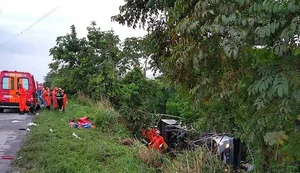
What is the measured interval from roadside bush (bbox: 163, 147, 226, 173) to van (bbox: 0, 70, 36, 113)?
12.4 m

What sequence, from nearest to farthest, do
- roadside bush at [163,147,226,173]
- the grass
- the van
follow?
the grass < roadside bush at [163,147,226,173] < the van

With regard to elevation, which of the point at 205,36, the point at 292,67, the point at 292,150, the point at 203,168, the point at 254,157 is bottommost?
the point at 203,168

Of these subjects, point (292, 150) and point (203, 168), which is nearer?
point (292, 150)

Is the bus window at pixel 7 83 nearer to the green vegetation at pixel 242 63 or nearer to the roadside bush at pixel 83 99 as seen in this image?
the roadside bush at pixel 83 99

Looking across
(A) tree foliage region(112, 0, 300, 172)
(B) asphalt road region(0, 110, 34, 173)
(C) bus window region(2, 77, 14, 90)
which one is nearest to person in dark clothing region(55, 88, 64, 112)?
(C) bus window region(2, 77, 14, 90)

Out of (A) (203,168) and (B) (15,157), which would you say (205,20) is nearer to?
(A) (203,168)

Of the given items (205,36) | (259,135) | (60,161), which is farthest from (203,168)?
(205,36)

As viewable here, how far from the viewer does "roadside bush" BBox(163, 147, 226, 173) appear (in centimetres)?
834

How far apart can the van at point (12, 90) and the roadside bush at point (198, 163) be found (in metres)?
12.4

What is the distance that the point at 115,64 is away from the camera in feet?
85.1

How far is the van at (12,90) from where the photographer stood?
19328 mm

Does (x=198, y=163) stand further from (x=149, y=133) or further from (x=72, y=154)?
(x=149, y=133)

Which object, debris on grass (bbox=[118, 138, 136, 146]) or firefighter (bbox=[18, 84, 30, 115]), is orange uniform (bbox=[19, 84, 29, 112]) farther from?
debris on grass (bbox=[118, 138, 136, 146])

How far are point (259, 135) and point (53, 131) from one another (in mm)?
9586
